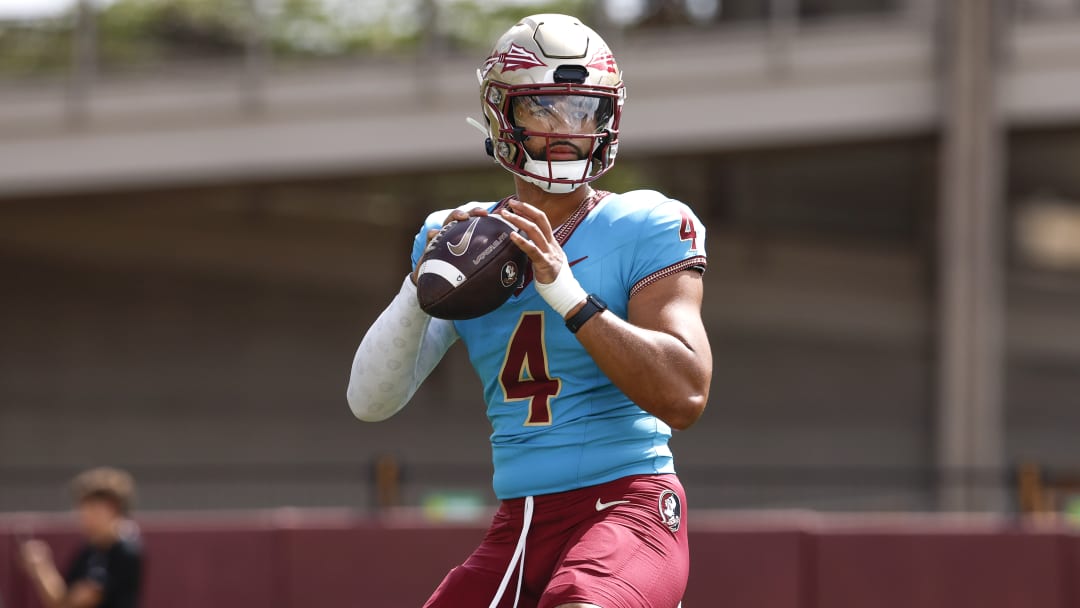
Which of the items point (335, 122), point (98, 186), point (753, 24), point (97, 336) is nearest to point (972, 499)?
point (753, 24)

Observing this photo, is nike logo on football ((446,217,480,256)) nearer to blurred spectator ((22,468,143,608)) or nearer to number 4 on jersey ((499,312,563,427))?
number 4 on jersey ((499,312,563,427))

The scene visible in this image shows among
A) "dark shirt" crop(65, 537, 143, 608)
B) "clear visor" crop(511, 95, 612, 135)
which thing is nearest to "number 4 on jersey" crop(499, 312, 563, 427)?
"clear visor" crop(511, 95, 612, 135)

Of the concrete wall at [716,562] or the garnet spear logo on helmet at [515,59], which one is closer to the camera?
the garnet spear logo on helmet at [515,59]

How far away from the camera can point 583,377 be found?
3.14m

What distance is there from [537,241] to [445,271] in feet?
0.75

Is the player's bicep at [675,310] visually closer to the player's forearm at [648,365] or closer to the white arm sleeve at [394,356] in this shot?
the player's forearm at [648,365]

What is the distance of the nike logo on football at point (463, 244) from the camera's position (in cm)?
310

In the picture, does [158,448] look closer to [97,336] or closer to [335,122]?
[97,336]

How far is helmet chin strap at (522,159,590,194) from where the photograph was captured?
320 centimetres

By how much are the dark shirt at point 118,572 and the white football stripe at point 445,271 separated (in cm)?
568

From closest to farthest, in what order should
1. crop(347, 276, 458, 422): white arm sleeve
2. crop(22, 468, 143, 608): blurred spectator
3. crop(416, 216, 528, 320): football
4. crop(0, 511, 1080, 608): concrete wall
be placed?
crop(416, 216, 528, 320): football, crop(347, 276, 458, 422): white arm sleeve, crop(22, 468, 143, 608): blurred spectator, crop(0, 511, 1080, 608): concrete wall

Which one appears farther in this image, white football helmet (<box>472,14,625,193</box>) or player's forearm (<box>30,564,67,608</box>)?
player's forearm (<box>30,564,67,608</box>)

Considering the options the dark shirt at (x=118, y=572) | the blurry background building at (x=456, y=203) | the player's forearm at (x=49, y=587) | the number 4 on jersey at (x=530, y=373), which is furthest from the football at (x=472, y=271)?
the blurry background building at (x=456, y=203)

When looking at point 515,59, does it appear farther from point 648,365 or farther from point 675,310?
point 648,365
